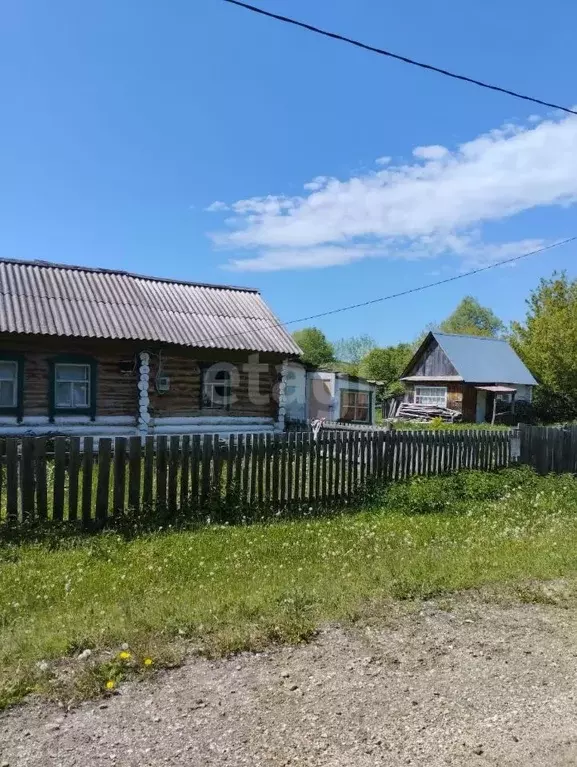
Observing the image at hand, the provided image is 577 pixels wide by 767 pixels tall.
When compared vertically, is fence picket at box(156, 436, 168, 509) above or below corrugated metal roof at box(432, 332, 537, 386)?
below

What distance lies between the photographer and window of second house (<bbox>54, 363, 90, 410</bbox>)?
52.9 feet

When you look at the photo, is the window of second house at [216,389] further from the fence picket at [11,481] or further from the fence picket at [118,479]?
the fence picket at [11,481]

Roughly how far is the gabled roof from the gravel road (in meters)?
35.4

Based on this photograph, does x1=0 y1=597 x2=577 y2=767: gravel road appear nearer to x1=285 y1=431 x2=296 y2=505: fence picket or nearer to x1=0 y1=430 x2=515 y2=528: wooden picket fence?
x1=0 y1=430 x2=515 y2=528: wooden picket fence

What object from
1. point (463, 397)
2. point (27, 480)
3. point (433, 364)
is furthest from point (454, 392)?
point (27, 480)

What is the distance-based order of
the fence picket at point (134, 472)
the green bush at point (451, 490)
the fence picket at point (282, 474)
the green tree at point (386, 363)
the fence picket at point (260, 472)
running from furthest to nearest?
1. the green tree at point (386, 363)
2. the green bush at point (451, 490)
3. the fence picket at point (282, 474)
4. the fence picket at point (260, 472)
5. the fence picket at point (134, 472)

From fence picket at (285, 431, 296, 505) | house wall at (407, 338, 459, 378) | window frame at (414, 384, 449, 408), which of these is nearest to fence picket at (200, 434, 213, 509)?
fence picket at (285, 431, 296, 505)

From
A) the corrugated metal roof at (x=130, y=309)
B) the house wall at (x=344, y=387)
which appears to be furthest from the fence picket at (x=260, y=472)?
the house wall at (x=344, y=387)

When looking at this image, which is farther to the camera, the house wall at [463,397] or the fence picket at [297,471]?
the house wall at [463,397]

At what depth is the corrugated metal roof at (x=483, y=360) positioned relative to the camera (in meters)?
38.7

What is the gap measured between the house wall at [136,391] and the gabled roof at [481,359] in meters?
21.9

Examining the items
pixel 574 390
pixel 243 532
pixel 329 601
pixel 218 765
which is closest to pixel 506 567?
pixel 329 601

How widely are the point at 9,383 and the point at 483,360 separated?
3195 centimetres

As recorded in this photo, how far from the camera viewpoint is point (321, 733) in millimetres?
2965
